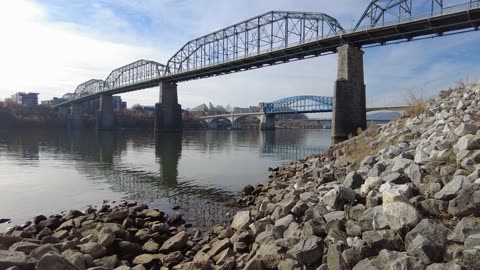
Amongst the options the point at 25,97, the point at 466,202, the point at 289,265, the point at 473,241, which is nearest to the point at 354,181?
the point at 466,202

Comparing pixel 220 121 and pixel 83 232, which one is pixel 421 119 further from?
pixel 220 121

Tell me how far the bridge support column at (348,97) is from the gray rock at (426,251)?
128 feet

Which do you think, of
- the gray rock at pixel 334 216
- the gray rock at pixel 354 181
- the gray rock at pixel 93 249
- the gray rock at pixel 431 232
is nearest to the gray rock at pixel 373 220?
the gray rock at pixel 334 216

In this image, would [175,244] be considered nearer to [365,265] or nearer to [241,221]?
[241,221]

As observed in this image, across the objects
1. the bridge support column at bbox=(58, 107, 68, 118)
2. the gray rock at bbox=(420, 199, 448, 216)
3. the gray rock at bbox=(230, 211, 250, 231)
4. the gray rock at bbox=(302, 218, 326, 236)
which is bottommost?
the gray rock at bbox=(230, 211, 250, 231)

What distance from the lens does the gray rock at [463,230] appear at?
4531 mm

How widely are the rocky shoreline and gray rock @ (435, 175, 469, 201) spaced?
0.05 ft

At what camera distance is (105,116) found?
12712 cm

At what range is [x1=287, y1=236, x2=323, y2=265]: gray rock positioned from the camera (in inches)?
211

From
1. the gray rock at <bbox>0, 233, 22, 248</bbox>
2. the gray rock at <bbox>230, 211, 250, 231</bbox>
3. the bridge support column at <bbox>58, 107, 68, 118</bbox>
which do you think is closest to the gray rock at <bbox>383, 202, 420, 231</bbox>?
the gray rock at <bbox>230, 211, 250, 231</bbox>

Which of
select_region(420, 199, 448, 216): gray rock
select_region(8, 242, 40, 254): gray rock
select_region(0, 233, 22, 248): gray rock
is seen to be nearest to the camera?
select_region(420, 199, 448, 216): gray rock

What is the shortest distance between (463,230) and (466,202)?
78 cm

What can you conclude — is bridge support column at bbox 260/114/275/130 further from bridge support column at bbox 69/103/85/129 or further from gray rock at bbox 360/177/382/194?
gray rock at bbox 360/177/382/194

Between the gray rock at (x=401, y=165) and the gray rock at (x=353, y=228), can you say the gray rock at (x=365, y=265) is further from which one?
the gray rock at (x=401, y=165)
